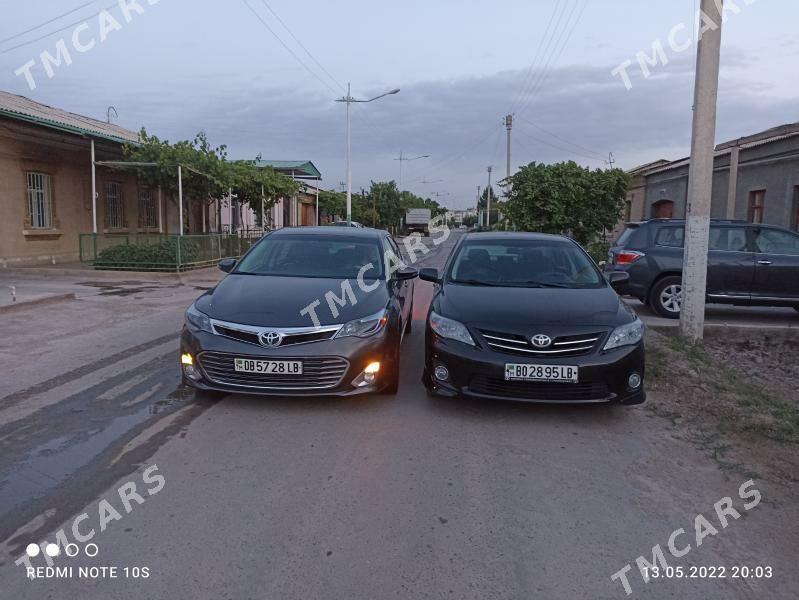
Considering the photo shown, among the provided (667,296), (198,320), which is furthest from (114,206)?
(198,320)

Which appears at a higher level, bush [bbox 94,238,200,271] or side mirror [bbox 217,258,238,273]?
side mirror [bbox 217,258,238,273]

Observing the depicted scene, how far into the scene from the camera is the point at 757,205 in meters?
18.5

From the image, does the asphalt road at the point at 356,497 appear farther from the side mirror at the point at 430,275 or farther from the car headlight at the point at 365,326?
the side mirror at the point at 430,275

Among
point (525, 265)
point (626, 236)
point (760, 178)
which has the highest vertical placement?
point (760, 178)

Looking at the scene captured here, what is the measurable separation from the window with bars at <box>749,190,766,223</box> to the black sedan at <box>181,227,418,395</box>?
15853 mm

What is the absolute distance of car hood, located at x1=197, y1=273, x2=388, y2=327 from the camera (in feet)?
17.5

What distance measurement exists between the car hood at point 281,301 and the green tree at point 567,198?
1402 cm

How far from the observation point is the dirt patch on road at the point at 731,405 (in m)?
4.60

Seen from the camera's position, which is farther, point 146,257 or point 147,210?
point 147,210

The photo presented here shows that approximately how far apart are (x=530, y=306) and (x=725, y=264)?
20.6 feet

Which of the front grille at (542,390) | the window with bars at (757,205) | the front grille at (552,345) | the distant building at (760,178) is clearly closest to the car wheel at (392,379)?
the front grille at (542,390)

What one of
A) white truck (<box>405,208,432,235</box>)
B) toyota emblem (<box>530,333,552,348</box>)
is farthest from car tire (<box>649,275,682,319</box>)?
white truck (<box>405,208,432,235</box>)

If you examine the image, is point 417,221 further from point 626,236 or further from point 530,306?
point 530,306

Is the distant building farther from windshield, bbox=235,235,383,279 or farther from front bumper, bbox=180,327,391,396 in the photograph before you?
front bumper, bbox=180,327,391,396
